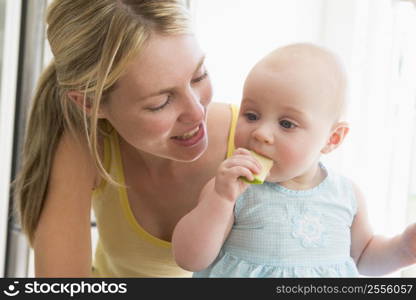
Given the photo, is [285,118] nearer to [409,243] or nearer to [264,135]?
[264,135]

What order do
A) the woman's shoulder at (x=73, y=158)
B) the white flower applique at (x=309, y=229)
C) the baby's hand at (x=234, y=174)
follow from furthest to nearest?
the woman's shoulder at (x=73, y=158), the white flower applique at (x=309, y=229), the baby's hand at (x=234, y=174)

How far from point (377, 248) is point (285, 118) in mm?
332

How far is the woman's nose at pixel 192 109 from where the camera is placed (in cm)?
109

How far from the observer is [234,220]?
1.08 m

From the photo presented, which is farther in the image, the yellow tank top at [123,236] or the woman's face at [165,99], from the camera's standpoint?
the yellow tank top at [123,236]

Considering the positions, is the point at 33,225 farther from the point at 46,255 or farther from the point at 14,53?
the point at 14,53

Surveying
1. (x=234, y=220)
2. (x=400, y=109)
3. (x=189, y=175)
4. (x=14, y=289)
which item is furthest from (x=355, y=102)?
(x=14, y=289)

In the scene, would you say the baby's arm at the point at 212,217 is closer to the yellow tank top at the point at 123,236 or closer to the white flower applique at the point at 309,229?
the white flower applique at the point at 309,229

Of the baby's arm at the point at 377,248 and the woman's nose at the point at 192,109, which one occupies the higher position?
the woman's nose at the point at 192,109

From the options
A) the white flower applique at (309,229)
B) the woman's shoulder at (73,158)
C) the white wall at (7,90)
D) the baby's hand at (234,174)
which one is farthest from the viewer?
the white wall at (7,90)

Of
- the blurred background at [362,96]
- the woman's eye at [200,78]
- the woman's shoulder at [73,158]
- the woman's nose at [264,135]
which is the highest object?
the blurred background at [362,96]

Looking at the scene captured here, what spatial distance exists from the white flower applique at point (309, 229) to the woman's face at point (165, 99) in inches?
9.2

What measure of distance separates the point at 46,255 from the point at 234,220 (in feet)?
1.41

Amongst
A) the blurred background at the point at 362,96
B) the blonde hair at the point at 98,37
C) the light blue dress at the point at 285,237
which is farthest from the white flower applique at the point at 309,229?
the blurred background at the point at 362,96
